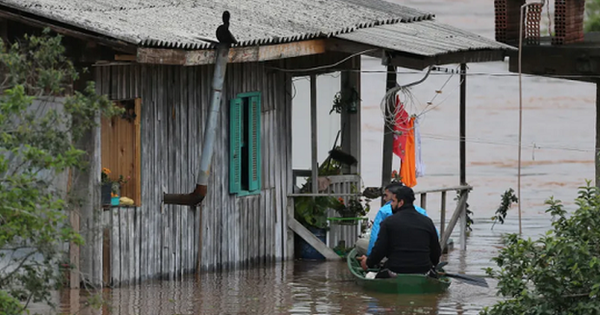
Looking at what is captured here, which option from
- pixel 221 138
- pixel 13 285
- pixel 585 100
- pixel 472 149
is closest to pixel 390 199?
pixel 221 138

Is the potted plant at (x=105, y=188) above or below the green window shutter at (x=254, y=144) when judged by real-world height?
below

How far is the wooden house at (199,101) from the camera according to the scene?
47.9 feet

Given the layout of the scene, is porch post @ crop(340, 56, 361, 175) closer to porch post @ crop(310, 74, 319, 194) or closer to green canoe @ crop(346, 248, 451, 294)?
porch post @ crop(310, 74, 319, 194)

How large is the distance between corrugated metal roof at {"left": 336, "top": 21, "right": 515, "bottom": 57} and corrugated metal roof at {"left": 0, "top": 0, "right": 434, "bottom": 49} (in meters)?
0.22

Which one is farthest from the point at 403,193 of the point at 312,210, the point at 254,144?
the point at 312,210

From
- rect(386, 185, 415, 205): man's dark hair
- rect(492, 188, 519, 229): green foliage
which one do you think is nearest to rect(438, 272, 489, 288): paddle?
rect(386, 185, 415, 205): man's dark hair

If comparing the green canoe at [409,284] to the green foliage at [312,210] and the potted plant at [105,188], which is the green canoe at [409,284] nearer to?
the potted plant at [105,188]

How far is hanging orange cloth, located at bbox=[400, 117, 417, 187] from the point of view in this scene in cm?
1820

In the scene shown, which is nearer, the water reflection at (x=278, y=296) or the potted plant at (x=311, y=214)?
the water reflection at (x=278, y=296)

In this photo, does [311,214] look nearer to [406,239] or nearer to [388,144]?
[388,144]

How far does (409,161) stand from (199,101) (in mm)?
3428

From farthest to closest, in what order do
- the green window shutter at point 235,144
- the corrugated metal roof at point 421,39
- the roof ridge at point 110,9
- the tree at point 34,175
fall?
the green window shutter at point 235,144 → the corrugated metal roof at point 421,39 → the roof ridge at point 110,9 → the tree at point 34,175

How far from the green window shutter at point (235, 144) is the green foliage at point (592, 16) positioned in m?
24.3

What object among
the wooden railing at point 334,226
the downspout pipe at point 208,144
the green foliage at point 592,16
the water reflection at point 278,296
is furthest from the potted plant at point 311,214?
the green foliage at point 592,16
